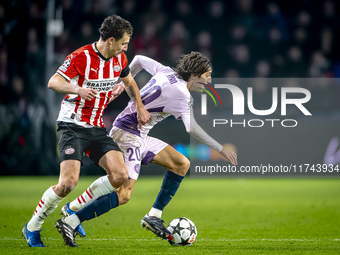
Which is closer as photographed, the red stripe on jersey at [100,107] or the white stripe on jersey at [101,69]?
the white stripe on jersey at [101,69]

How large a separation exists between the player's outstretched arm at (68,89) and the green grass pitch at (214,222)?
1.28m

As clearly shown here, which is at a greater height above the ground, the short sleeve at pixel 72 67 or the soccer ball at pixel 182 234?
the short sleeve at pixel 72 67

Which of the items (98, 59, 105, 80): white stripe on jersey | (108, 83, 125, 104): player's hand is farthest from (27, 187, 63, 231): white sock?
(108, 83, 125, 104): player's hand

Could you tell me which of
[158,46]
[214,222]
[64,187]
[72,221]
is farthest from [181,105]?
[158,46]

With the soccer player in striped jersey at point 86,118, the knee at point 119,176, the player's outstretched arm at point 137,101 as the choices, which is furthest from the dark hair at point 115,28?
the knee at point 119,176

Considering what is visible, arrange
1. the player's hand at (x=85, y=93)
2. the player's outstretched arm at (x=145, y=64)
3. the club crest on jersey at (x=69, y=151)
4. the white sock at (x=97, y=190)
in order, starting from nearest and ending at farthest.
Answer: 1. the player's hand at (x=85, y=93)
2. the club crest on jersey at (x=69, y=151)
3. the white sock at (x=97, y=190)
4. the player's outstretched arm at (x=145, y=64)

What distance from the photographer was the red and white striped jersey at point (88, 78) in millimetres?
3998

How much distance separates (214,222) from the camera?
5.76m

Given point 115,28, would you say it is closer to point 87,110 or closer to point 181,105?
point 87,110

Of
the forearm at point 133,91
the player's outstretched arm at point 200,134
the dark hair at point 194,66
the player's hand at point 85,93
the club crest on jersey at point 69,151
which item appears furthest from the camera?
the dark hair at point 194,66

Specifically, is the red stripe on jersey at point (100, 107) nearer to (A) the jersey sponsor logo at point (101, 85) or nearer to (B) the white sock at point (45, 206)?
(A) the jersey sponsor logo at point (101, 85)

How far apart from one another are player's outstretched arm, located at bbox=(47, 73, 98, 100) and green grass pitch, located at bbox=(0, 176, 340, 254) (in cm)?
128

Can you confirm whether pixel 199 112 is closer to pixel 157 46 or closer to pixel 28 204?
pixel 157 46

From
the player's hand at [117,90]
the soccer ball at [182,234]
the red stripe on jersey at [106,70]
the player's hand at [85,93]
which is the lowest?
the soccer ball at [182,234]
